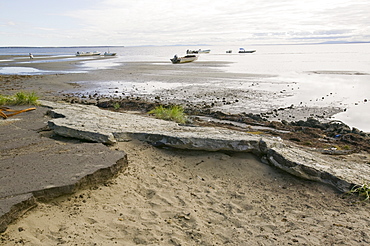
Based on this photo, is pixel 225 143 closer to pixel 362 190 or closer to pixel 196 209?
pixel 196 209

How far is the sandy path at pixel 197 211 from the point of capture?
3215 mm

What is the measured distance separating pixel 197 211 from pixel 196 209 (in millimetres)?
46

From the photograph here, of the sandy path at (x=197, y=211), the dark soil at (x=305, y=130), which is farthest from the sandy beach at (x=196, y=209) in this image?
the dark soil at (x=305, y=130)

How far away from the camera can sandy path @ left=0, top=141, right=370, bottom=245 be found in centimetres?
321

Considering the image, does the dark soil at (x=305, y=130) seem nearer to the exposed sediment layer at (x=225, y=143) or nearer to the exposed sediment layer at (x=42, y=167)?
the exposed sediment layer at (x=225, y=143)

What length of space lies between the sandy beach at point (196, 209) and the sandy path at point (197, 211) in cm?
1

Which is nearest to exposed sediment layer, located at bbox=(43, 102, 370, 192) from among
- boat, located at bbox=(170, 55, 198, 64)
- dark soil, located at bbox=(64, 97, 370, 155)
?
dark soil, located at bbox=(64, 97, 370, 155)

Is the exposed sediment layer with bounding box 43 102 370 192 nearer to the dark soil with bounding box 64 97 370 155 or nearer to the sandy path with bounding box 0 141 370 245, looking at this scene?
the sandy path with bounding box 0 141 370 245

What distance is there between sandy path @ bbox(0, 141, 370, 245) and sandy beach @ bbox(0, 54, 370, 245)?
0.01 m

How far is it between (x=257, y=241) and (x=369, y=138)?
6176 mm

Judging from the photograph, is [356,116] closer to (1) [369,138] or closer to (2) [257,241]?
(1) [369,138]

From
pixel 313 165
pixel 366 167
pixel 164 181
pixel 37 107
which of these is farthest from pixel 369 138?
pixel 37 107

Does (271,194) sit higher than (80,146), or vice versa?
(80,146)

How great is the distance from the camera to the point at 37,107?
7.77 meters
